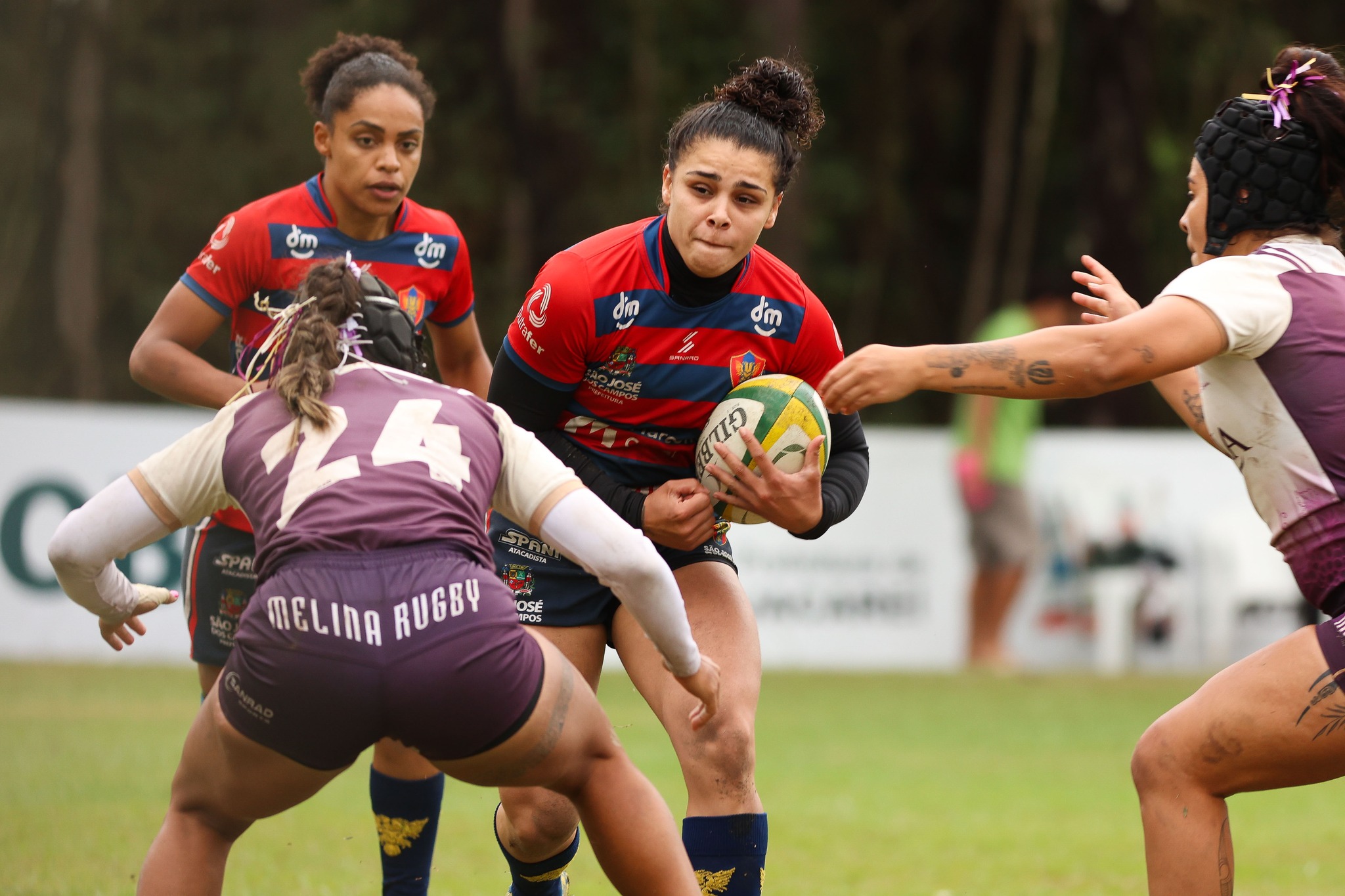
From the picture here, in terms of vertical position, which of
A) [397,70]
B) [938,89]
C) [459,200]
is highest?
[938,89]

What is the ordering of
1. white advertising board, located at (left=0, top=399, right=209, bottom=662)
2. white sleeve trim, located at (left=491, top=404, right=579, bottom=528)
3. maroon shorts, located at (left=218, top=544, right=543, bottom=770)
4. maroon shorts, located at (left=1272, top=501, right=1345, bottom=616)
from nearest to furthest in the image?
maroon shorts, located at (left=218, top=544, right=543, bottom=770) → white sleeve trim, located at (left=491, top=404, right=579, bottom=528) → maroon shorts, located at (left=1272, top=501, right=1345, bottom=616) → white advertising board, located at (left=0, top=399, right=209, bottom=662)

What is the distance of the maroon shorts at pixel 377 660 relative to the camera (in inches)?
123

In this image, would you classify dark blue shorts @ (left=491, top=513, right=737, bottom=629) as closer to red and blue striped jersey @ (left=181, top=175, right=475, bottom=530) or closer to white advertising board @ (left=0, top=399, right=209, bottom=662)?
red and blue striped jersey @ (left=181, top=175, right=475, bottom=530)

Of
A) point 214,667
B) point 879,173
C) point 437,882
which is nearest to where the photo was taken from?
point 214,667

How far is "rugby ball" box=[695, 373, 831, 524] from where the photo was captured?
4203 mm

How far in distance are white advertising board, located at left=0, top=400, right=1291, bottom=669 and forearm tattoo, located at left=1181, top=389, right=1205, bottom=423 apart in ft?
26.1

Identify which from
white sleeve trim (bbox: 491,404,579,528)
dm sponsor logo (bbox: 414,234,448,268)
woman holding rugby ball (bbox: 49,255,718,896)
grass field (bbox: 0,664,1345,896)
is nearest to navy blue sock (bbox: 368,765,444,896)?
grass field (bbox: 0,664,1345,896)

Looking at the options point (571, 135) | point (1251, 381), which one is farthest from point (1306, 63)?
point (571, 135)

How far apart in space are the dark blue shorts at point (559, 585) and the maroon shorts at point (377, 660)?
1.19 meters

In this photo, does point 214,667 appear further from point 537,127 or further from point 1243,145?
point 537,127

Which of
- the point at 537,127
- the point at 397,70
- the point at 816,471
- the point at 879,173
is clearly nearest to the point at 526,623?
the point at 816,471

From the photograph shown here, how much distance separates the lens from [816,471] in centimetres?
415

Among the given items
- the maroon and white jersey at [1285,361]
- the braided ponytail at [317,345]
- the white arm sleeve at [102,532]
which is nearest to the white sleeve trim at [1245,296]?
the maroon and white jersey at [1285,361]

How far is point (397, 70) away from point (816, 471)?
7.05 ft
